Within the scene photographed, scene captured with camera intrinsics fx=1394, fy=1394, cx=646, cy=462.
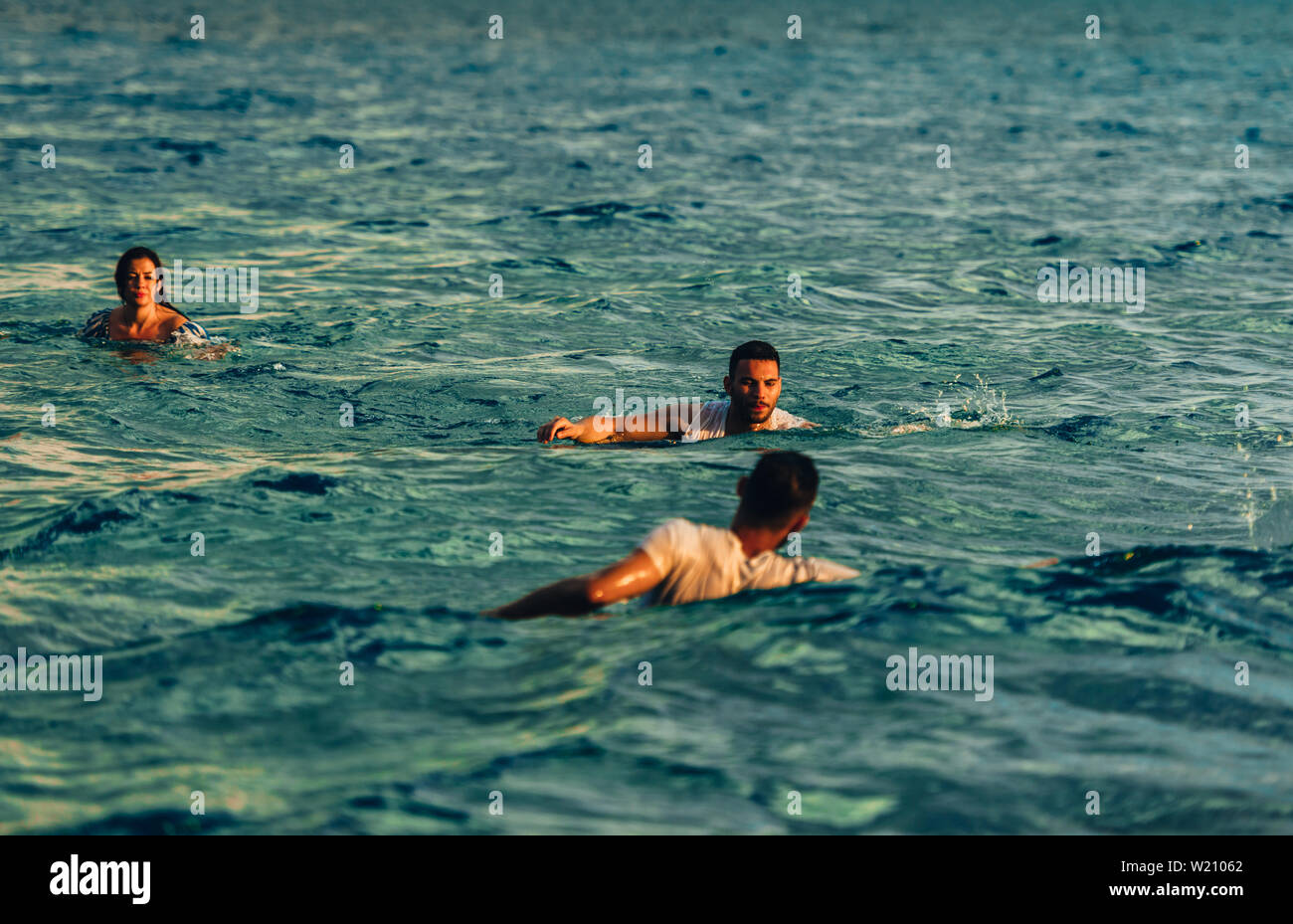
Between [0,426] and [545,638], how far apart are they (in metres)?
6.24

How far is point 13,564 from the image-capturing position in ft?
26.7

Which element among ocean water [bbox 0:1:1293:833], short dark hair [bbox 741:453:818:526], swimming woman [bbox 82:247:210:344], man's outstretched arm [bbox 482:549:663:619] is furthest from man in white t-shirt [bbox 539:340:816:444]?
swimming woman [bbox 82:247:210:344]

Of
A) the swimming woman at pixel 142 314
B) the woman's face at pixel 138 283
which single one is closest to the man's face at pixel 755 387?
the swimming woman at pixel 142 314

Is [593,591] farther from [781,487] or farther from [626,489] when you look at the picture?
[626,489]

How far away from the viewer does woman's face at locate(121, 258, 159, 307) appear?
13.6m

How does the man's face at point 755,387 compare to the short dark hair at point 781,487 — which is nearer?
the short dark hair at point 781,487

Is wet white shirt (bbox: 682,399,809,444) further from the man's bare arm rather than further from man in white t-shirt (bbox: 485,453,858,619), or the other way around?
man in white t-shirt (bbox: 485,453,858,619)

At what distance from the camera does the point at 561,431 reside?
33.3 ft

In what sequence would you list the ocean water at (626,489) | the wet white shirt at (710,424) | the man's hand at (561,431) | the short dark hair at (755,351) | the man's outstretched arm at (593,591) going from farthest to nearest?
1. the wet white shirt at (710,424)
2. the short dark hair at (755,351)
3. the man's hand at (561,431)
4. the man's outstretched arm at (593,591)
5. the ocean water at (626,489)

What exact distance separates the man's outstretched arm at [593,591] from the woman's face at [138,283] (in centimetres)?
822

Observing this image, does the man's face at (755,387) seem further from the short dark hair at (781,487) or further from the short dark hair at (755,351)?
the short dark hair at (781,487)

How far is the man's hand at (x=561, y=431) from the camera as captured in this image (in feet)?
32.7
